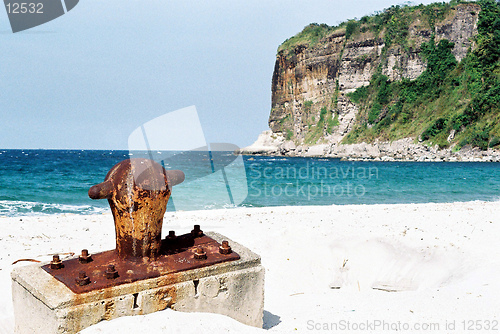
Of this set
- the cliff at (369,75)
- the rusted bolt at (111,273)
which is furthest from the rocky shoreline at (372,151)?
the rusted bolt at (111,273)

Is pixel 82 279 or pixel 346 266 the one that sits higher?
pixel 82 279

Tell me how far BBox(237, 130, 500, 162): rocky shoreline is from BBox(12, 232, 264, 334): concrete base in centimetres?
5256

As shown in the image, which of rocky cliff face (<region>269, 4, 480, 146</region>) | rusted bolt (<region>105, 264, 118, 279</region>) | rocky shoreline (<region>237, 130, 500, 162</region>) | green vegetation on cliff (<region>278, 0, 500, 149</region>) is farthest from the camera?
rocky cliff face (<region>269, 4, 480, 146</region>)

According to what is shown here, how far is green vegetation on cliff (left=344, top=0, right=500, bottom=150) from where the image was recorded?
5316 centimetres

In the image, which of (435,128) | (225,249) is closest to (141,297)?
(225,249)

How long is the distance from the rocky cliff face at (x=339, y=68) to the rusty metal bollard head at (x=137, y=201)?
71001 mm

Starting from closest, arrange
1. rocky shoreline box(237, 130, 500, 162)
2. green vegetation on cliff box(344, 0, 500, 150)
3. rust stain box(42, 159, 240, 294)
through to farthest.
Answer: rust stain box(42, 159, 240, 294) → rocky shoreline box(237, 130, 500, 162) → green vegetation on cliff box(344, 0, 500, 150)

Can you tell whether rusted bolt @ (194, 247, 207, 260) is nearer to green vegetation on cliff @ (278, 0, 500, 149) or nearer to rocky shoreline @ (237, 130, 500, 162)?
rocky shoreline @ (237, 130, 500, 162)

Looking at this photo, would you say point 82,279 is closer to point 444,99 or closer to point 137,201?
point 137,201

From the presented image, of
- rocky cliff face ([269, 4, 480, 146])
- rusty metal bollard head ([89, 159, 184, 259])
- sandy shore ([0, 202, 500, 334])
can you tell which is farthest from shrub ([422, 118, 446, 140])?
rusty metal bollard head ([89, 159, 184, 259])

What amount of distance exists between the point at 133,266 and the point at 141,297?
0.92 ft

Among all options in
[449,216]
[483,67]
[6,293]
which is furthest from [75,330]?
[483,67]

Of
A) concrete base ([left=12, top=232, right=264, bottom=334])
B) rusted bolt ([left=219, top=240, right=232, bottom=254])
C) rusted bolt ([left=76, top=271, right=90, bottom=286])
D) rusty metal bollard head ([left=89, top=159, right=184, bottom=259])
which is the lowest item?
concrete base ([left=12, top=232, right=264, bottom=334])

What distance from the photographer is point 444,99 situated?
201ft
